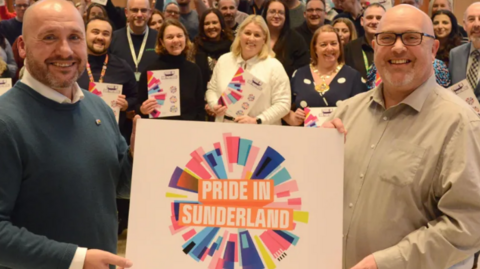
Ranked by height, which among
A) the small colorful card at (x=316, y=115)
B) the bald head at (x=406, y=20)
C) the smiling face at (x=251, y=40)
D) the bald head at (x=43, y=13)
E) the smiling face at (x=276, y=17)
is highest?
the smiling face at (x=276, y=17)

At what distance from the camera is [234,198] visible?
171 centimetres

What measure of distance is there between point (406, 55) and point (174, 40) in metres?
2.61

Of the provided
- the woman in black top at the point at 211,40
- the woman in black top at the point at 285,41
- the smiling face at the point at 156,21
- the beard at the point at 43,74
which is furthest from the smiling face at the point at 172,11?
the beard at the point at 43,74

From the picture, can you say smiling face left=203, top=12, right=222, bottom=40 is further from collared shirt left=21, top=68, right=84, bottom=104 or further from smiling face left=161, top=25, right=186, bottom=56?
collared shirt left=21, top=68, right=84, bottom=104

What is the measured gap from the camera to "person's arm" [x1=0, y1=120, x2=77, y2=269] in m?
1.54

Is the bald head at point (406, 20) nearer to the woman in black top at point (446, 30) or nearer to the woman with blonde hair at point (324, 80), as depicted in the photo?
the woman with blonde hair at point (324, 80)

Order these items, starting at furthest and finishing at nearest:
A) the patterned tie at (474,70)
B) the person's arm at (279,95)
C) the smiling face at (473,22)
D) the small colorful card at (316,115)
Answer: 1. the smiling face at (473,22)
2. the patterned tie at (474,70)
3. the person's arm at (279,95)
4. the small colorful card at (316,115)

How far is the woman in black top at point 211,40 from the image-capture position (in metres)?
4.50

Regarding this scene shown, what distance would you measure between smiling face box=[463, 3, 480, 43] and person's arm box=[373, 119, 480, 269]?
8.83ft

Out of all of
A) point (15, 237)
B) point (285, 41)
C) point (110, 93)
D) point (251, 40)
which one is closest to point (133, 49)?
point (110, 93)


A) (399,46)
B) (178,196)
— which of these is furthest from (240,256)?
(399,46)

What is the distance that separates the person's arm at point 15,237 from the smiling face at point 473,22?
3.62 m

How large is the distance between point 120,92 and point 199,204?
8.44 ft

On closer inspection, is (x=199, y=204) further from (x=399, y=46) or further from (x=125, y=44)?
(x=125, y=44)
